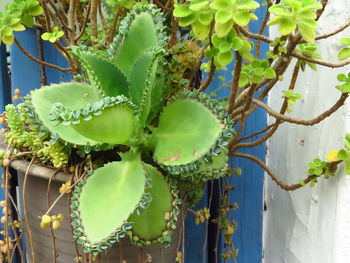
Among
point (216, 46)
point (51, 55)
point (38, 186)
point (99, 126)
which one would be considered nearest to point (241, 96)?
point (216, 46)

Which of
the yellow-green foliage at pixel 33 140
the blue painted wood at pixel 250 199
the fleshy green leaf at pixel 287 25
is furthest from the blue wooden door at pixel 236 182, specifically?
the fleshy green leaf at pixel 287 25

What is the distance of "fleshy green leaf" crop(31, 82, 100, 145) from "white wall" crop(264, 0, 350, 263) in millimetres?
409

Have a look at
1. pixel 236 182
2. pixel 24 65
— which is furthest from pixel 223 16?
pixel 24 65

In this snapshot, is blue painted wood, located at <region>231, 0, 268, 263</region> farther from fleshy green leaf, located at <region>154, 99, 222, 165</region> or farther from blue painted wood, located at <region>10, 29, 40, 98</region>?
blue painted wood, located at <region>10, 29, 40, 98</region>

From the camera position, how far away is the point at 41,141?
2.65 ft

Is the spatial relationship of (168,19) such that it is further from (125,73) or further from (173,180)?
(173,180)

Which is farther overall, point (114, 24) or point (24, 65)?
point (24, 65)

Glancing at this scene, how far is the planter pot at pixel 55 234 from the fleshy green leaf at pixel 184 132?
0.17 meters

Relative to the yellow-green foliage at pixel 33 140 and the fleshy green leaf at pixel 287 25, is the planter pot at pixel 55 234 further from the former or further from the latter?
the fleshy green leaf at pixel 287 25

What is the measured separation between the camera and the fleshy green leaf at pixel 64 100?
2.48 feet

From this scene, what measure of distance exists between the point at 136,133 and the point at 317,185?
0.35 metres

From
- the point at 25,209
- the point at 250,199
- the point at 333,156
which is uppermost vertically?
the point at 333,156

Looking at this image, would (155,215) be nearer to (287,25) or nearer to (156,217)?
(156,217)

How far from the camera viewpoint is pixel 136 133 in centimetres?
77
